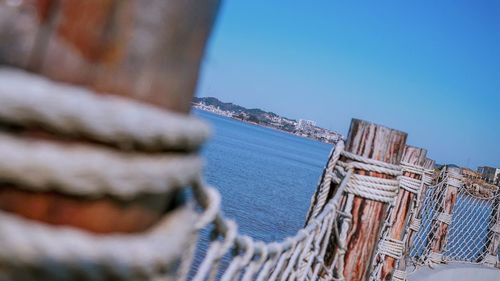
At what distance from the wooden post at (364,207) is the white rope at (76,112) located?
1640mm

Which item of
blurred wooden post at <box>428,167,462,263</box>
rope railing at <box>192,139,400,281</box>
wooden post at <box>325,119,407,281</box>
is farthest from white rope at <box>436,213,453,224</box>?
rope railing at <box>192,139,400,281</box>

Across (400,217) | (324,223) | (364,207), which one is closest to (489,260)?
(400,217)

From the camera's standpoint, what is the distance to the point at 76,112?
379 mm

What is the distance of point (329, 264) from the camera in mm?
2109

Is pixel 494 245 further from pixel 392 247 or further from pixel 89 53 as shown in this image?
pixel 89 53

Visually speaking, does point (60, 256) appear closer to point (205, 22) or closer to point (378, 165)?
point (205, 22)

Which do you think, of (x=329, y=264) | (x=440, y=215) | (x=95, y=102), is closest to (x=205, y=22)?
(x=95, y=102)

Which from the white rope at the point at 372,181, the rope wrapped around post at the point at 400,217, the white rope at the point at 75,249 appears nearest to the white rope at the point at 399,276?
the rope wrapped around post at the point at 400,217

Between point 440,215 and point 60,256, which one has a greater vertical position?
point 60,256

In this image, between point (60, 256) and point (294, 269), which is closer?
point (60, 256)

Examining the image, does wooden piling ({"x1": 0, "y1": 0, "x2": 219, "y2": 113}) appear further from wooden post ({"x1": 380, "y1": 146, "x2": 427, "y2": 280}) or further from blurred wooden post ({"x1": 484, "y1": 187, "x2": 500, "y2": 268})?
blurred wooden post ({"x1": 484, "y1": 187, "x2": 500, "y2": 268})

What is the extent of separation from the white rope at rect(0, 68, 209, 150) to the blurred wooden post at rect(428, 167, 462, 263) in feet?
18.7

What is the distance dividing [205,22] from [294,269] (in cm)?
146

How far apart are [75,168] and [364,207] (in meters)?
1.79
